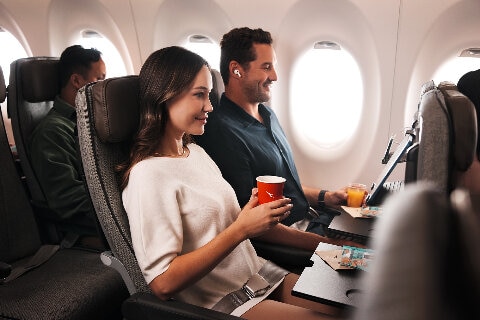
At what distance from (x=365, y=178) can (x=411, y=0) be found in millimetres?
1272

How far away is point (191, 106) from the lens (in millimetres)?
1553

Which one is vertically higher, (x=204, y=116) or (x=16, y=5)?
(x=16, y=5)

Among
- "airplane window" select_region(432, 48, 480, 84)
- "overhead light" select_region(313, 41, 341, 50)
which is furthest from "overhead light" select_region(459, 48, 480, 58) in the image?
"overhead light" select_region(313, 41, 341, 50)

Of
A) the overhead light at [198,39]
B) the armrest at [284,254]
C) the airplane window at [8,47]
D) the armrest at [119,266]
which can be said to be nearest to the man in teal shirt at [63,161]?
the armrest at [119,266]

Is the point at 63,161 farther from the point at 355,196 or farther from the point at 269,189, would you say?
the point at 355,196

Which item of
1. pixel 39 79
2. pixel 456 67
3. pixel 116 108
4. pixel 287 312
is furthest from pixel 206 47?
pixel 287 312

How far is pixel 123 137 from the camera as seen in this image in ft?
4.65

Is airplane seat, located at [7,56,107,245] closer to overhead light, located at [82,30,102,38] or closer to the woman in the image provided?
the woman

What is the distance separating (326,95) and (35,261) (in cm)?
231

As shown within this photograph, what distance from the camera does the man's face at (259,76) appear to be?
2.33 meters

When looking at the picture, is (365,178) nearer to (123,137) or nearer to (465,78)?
(465,78)

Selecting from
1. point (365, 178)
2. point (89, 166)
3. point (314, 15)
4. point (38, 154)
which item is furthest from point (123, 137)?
point (365, 178)

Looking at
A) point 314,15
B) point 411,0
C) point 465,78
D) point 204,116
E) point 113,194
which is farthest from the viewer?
point 314,15

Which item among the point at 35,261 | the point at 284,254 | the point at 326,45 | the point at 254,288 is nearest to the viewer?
the point at 254,288
